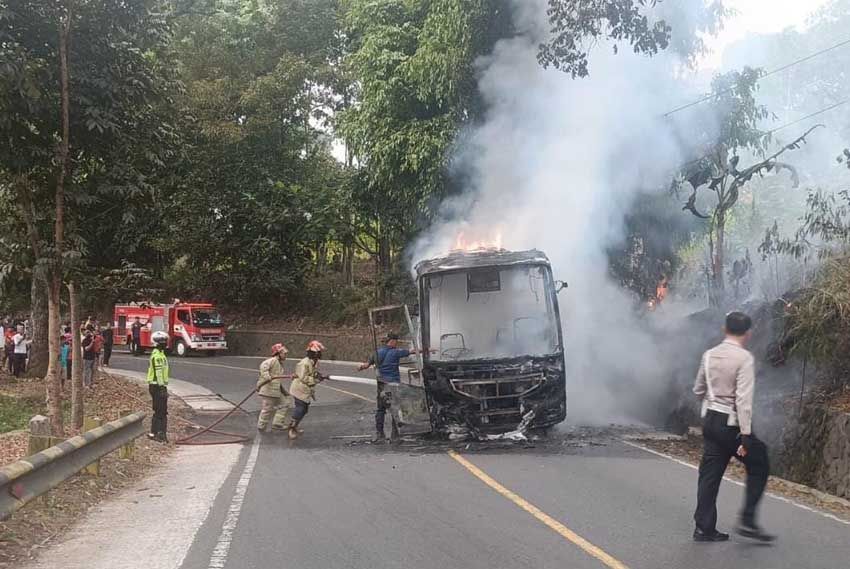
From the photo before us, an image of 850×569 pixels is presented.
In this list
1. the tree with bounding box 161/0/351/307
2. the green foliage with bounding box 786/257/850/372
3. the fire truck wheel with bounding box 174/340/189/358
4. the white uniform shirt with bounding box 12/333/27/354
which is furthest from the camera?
the fire truck wheel with bounding box 174/340/189/358

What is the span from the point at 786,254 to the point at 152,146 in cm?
976

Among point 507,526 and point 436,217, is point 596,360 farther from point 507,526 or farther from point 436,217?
point 507,526

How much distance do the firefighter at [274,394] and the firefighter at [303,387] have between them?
0.46 meters

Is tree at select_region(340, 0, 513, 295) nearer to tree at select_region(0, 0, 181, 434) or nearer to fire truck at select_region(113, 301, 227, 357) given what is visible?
tree at select_region(0, 0, 181, 434)

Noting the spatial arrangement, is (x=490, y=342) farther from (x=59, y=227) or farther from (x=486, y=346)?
(x=59, y=227)

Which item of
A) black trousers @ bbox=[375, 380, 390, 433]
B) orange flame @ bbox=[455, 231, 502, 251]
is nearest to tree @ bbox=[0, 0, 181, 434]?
black trousers @ bbox=[375, 380, 390, 433]

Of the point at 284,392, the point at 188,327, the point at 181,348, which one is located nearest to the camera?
the point at 284,392

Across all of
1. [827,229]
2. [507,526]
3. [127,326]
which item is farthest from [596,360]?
[127,326]

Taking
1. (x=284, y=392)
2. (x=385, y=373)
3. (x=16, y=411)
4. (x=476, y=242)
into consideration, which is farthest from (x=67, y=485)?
(x=476, y=242)

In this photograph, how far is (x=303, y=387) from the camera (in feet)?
44.8

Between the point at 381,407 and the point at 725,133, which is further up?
the point at 725,133

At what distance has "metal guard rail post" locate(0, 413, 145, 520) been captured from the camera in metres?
6.05

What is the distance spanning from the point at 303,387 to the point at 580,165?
8.02 m

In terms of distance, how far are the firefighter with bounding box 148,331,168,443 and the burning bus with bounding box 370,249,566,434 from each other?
3516mm
